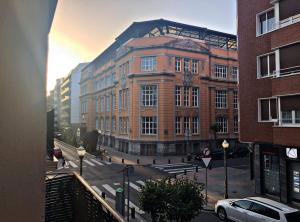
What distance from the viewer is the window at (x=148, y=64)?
4019cm

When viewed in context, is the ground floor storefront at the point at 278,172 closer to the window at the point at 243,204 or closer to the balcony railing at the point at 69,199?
the window at the point at 243,204

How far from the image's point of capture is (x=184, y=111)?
41062mm

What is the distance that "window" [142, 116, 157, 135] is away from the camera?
130ft

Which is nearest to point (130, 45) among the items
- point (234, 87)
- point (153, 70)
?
point (153, 70)

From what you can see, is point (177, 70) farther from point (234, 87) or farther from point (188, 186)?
point (188, 186)

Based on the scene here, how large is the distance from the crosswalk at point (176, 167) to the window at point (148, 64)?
586 inches

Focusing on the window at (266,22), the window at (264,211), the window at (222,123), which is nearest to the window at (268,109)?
the window at (266,22)

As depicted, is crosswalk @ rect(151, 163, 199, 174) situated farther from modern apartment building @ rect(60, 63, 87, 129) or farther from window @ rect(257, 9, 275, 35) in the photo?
modern apartment building @ rect(60, 63, 87, 129)

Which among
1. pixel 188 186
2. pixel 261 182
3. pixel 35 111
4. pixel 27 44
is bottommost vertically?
pixel 261 182

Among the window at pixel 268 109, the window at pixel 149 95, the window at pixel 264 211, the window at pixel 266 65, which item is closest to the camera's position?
the window at pixel 264 211

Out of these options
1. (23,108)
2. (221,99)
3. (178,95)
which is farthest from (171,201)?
(221,99)

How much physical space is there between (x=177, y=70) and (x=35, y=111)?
39.7m

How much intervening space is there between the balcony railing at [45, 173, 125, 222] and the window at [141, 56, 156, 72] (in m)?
35.5

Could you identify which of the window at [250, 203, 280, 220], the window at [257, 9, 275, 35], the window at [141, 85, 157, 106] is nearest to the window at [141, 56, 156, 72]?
the window at [141, 85, 157, 106]
